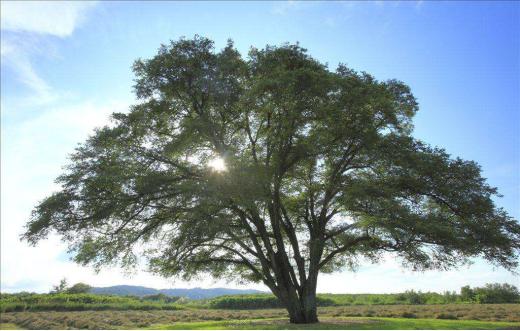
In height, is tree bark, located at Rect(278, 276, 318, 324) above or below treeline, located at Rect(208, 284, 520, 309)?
above

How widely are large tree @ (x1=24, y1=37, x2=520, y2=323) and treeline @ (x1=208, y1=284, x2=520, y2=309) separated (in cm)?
2910

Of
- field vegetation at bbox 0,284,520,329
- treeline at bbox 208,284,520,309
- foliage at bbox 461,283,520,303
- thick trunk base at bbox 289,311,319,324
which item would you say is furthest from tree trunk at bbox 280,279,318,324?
foliage at bbox 461,283,520,303

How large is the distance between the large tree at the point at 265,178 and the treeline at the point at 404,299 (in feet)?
95.5

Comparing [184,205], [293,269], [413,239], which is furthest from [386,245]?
[184,205]

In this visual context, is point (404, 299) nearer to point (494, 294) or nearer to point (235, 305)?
point (494, 294)

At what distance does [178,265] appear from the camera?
23766 mm

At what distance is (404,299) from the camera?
197 feet

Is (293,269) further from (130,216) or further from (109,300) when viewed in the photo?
(109,300)

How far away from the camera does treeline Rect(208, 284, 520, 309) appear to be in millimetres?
53188

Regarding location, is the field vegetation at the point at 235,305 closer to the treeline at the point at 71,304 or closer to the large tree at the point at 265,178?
the treeline at the point at 71,304

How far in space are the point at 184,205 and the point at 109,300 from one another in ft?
141

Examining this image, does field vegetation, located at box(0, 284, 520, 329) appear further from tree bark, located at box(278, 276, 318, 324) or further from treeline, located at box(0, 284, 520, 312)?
tree bark, located at box(278, 276, 318, 324)

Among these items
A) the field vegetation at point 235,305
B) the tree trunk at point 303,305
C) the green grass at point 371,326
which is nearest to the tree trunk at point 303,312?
the tree trunk at point 303,305

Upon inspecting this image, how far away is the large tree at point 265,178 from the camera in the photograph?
20438 mm
